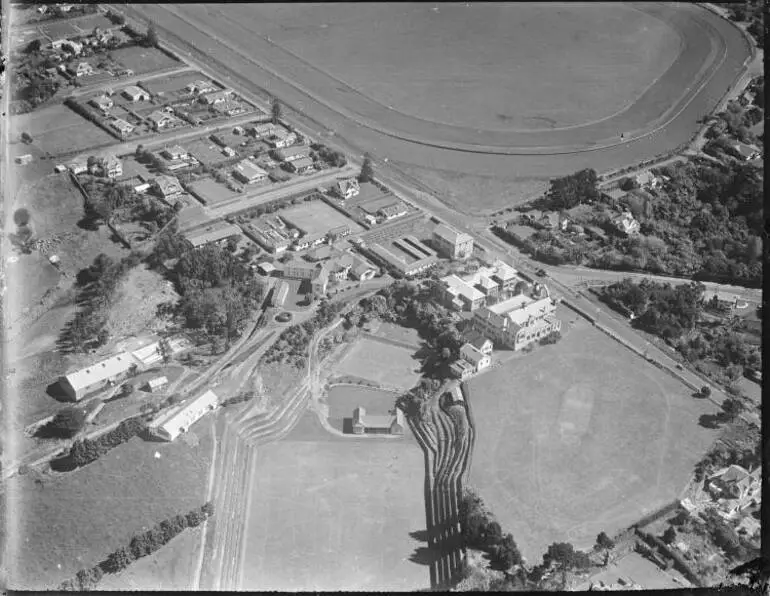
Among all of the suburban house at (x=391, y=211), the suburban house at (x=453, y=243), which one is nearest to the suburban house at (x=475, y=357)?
the suburban house at (x=453, y=243)

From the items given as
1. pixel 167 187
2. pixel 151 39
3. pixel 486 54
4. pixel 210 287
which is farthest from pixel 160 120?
pixel 486 54

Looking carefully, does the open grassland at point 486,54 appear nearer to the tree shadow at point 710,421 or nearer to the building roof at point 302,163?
the building roof at point 302,163

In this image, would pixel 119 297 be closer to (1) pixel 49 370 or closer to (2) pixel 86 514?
(1) pixel 49 370

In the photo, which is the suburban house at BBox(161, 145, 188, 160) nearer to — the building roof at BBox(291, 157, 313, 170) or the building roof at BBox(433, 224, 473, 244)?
the building roof at BBox(291, 157, 313, 170)

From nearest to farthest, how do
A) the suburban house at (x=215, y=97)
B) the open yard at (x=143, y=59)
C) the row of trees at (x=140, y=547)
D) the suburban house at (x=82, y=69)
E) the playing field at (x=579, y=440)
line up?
1. the row of trees at (x=140, y=547)
2. the playing field at (x=579, y=440)
3. the suburban house at (x=215, y=97)
4. the suburban house at (x=82, y=69)
5. the open yard at (x=143, y=59)

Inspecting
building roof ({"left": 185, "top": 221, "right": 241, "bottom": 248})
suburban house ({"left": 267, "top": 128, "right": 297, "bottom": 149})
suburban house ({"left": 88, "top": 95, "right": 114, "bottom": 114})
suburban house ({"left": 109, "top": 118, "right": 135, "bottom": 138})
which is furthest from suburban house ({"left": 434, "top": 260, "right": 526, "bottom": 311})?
suburban house ({"left": 88, "top": 95, "right": 114, "bottom": 114})

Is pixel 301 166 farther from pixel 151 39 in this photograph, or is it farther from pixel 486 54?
pixel 151 39
